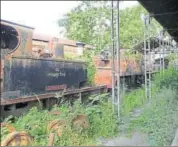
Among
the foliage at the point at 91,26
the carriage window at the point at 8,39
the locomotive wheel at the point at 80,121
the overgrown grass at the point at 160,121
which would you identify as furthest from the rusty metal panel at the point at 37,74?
the foliage at the point at 91,26

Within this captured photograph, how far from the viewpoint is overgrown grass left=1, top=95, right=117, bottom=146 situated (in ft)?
17.9

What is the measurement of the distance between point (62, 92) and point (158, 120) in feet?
7.39

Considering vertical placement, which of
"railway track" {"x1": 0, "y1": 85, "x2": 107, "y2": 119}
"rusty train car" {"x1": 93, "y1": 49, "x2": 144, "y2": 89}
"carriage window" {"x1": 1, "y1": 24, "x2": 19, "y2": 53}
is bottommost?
"railway track" {"x1": 0, "y1": 85, "x2": 107, "y2": 119}

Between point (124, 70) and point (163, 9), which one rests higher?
point (163, 9)

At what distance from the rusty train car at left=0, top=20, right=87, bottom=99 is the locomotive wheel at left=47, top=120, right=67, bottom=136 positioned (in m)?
0.73

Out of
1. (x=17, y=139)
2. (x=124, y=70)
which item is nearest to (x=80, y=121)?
(x=17, y=139)

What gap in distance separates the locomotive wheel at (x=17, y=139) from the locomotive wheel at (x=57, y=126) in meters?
0.85

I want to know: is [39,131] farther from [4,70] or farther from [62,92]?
[62,92]

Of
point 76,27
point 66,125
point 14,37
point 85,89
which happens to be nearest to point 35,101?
point 66,125

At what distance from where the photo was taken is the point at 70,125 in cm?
639

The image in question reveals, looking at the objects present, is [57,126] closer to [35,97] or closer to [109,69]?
[35,97]

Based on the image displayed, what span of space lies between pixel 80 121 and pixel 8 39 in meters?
2.02

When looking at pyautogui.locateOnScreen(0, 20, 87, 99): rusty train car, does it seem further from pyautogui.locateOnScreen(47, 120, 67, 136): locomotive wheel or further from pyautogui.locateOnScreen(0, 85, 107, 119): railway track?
pyautogui.locateOnScreen(47, 120, 67, 136): locomotive wheel

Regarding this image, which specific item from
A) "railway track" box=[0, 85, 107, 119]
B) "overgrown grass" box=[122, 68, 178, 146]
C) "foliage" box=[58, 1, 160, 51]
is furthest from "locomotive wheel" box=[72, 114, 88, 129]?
"foliage" box=[58, 1, 160, 51]
